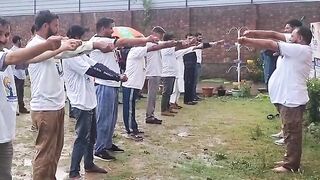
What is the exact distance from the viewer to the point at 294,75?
19.2ft

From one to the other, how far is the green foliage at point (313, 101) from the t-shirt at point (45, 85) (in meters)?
5.03

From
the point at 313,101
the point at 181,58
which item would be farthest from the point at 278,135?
the point at 181,58

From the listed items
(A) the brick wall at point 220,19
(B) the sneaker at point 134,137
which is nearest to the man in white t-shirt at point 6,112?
(B) the sneaker at point 134,137

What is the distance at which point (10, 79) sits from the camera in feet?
12.7

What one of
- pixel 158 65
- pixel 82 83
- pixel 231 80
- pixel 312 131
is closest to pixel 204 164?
pixel 82 83

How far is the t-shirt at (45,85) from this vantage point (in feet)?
15.0

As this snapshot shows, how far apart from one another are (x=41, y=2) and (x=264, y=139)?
16514 mm

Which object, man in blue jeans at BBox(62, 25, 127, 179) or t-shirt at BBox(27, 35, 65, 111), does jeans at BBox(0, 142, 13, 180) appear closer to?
t-shirt at BBox(27, 35, 65, 111)

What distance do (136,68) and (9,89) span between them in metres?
4.24

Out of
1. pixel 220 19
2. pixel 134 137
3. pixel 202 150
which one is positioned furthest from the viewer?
pixel 220 19

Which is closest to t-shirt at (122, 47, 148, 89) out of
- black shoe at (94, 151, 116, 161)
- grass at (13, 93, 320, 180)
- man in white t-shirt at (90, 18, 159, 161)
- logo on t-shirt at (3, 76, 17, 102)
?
grass at (13, 93, 320, 180)

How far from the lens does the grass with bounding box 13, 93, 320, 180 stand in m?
5.94

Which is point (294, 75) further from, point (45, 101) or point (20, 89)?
point (20, 89)

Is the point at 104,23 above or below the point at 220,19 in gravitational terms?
below
